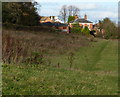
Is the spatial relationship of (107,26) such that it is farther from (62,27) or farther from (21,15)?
(21,15)

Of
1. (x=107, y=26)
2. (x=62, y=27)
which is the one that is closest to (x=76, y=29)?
(x=62, y=27)

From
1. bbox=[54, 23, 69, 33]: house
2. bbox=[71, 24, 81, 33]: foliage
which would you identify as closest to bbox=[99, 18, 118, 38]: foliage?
bbox=[71, 24, 81, 33]: foliage

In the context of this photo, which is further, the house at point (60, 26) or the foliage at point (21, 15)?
the foliage at point (21, 15)

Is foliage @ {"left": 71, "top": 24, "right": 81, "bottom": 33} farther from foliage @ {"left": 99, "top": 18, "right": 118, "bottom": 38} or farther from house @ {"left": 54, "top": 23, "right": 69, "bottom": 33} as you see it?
foliage @ {"left": 99, "top": 18, "right": 118, "bottom": 38}

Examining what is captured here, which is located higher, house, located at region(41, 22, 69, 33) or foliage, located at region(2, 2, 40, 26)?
foliage, located at region(2, 2, 40, 26)

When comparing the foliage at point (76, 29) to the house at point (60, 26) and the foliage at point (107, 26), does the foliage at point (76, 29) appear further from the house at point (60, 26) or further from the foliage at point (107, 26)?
the foliage at point (107, 26)

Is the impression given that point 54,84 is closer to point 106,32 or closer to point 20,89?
point 20,89

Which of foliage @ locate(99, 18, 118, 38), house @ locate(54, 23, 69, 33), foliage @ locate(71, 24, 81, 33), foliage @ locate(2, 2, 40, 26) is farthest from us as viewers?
foliage @ locate(2, 2, 40, 26)

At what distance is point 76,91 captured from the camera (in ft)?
19.5

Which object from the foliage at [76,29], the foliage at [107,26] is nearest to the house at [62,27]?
the foliage at [76,29]

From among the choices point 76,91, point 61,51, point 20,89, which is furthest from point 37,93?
point 61,51

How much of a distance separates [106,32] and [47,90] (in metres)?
Answer: 6.13

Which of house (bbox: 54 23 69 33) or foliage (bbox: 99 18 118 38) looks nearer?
foliage (bbox: 99 18 118 38)

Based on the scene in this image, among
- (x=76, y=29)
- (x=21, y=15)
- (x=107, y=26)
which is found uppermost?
(x=21, y=15)
